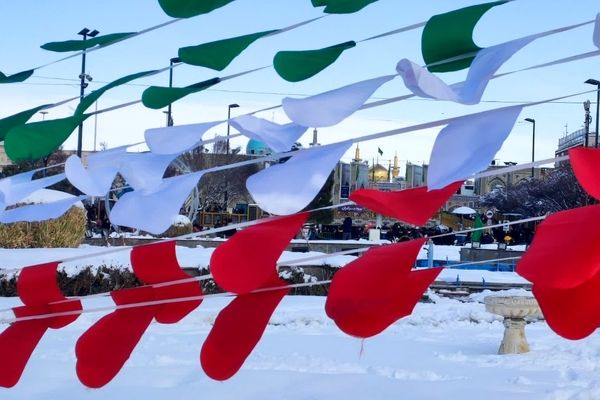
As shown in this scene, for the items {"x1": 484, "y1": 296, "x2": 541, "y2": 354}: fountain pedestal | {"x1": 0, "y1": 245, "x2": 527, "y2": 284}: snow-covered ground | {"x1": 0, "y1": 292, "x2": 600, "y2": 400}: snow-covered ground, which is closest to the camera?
{"x1": 0, "y1": 292, "x2": 600, "y2": 400}: snow-covered ground

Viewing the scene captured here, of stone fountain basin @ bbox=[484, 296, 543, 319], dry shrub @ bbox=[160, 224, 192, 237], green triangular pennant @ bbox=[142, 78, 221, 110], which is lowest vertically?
dry shrub @ bbox=[160, 224, 192, 237]

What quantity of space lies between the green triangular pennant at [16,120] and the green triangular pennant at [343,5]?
0.97 meters

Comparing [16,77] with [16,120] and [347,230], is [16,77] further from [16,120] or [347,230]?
[347,230]

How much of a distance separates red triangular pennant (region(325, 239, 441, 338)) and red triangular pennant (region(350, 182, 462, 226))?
2.4 inches

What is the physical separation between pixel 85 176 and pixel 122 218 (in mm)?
229

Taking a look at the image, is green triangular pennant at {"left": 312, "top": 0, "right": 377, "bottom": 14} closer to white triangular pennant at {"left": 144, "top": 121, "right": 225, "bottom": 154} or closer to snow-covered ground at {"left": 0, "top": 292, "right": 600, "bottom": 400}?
white triangular pennant at {"left": 144, "top": 121, "right": 225, "bottom": 154}

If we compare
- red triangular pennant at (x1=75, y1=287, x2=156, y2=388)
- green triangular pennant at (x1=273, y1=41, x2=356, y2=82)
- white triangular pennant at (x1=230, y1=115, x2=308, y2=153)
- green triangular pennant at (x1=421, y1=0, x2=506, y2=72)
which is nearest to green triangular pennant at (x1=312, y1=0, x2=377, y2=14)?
green triangular pennant at (x1=273, y1=41, x2=356, y2=82)

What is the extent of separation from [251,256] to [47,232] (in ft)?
59.1

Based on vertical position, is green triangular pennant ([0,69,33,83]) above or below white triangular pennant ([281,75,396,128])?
above

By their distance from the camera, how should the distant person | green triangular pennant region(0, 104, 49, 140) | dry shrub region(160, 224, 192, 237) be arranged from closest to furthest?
green triangular pennant region(0, 104, 49, 140)
dry shrub region(160, 224, 192, 237)
the distant person

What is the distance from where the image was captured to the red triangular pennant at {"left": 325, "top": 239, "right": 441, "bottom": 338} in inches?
66.4

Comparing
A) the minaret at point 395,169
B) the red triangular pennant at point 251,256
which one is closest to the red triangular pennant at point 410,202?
the red triangular pennant at point 251,256

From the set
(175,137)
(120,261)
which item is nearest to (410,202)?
(175,137)

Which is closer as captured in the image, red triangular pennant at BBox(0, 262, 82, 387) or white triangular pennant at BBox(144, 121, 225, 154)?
white triangular pennant at BBox(144, 121, 225, 154)
